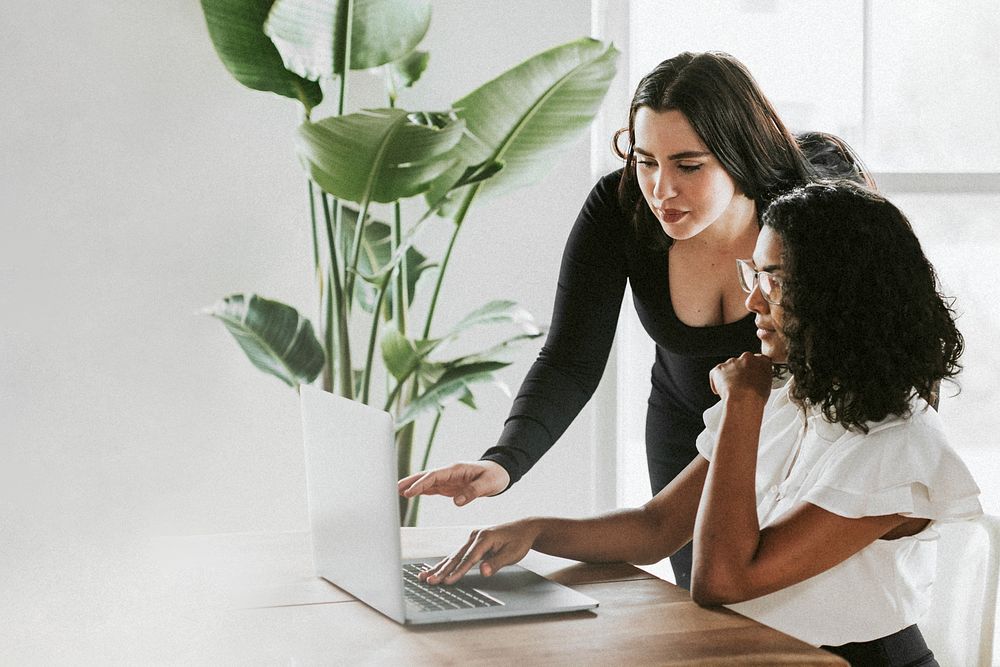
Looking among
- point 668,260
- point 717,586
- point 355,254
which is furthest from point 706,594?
point 355,254

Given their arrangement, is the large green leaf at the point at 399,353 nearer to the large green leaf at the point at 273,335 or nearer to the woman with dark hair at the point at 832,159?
the large green leaf at the point at 273,335

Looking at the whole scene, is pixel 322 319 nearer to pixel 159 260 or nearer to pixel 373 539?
pixel 159 260

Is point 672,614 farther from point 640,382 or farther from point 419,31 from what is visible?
point 640,382

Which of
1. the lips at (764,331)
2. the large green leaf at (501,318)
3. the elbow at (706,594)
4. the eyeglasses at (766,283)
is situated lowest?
the elbow at (706,594)

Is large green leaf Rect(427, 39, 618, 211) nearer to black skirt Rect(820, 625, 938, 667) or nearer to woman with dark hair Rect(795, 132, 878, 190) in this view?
woman with dark hair Rect(795, 132, 878, 190)

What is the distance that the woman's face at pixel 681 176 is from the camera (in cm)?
162

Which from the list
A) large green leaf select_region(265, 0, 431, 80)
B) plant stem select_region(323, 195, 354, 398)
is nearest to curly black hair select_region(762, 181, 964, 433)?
large green leaf select_region(265, 0, 431, 80)

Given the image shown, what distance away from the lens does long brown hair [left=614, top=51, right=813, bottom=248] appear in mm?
1623

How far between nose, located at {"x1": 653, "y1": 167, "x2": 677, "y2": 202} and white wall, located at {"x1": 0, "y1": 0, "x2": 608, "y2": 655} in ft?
4.17

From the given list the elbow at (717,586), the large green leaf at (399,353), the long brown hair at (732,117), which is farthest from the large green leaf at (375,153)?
the elbow at (717,586)

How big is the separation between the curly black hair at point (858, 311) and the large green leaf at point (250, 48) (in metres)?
1.26

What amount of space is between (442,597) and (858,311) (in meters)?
0.61

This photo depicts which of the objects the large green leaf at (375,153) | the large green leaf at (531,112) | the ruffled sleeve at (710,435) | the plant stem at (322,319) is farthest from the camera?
the plant stem at (322,319)

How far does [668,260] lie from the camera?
1.86 metres
